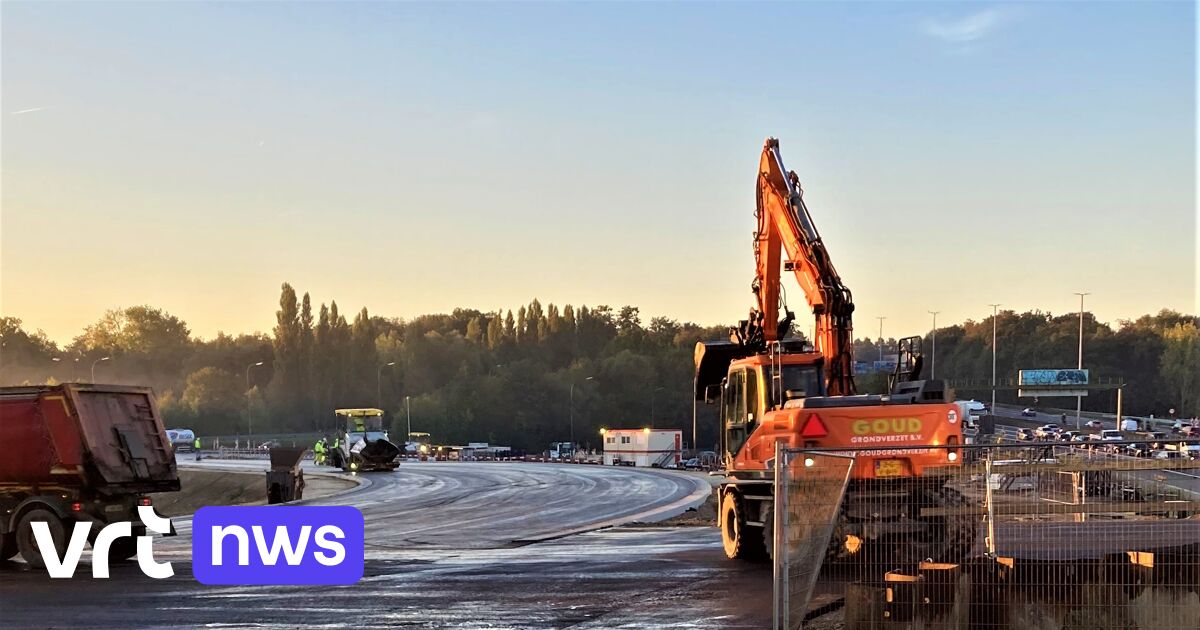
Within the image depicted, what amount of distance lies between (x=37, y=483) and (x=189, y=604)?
6.80m

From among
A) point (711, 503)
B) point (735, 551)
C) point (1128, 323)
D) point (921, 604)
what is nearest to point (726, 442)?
point (735, 551)

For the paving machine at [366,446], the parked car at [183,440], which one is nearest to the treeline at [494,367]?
the parked car at [183,440]

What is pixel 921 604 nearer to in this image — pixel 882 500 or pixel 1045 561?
pixel 1045 561

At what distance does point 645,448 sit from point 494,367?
294 ft

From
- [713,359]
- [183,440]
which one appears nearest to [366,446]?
[713,359]

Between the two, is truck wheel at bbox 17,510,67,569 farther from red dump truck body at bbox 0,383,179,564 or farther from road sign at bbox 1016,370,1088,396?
road sign at bbox 1016,370,1088,396

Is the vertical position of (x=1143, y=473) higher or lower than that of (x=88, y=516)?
higher

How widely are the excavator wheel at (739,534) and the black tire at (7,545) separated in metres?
11.9

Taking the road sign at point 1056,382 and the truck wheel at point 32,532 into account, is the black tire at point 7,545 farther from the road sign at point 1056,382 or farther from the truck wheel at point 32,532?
the road sign at point 1056,382

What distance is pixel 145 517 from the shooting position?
20.9 m

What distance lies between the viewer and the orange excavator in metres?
12.2

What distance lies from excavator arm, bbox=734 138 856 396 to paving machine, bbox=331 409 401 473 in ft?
141

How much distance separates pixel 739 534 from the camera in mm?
18250

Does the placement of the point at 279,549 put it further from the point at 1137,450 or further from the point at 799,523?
the point at 1137,450
